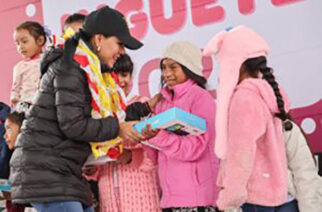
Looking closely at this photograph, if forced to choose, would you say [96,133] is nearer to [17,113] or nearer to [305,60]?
[17,113]

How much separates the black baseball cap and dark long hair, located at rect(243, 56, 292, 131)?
479mm

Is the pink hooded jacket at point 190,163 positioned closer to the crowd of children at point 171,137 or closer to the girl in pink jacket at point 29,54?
the crowd of children at point 171,137

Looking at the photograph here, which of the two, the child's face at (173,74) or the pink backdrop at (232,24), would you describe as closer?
the child's face at (173,74)

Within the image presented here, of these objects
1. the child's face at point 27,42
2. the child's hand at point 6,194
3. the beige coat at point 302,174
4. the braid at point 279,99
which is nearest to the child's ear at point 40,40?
the child's face at point 27,42

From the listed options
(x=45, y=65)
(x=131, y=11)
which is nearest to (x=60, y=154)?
(x=45, y=65)

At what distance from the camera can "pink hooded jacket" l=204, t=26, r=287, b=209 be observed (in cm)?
202

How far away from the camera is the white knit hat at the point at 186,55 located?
2680 mm

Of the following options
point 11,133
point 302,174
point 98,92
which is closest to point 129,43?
point 98,92

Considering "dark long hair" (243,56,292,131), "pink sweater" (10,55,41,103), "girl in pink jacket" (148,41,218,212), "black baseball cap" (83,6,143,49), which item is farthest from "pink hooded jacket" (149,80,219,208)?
"pink sweater" (10,55,41,103)

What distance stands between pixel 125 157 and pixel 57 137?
565mm

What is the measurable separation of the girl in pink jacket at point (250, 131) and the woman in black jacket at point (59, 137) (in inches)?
17.5

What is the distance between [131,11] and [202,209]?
5.60 ft

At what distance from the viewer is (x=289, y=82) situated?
9.98ft

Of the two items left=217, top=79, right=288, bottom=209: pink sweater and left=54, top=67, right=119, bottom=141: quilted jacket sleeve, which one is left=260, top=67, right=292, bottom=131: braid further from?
left=54, top=67, right=119, bottom=141: quilted jacket sleeve
